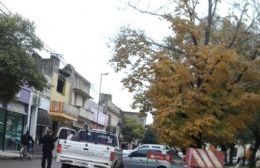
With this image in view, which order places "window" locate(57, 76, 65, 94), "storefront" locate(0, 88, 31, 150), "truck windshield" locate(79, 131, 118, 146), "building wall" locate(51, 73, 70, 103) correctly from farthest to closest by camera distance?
"window" locate(57, 76, 65, 94)
"building wall" locate(51, 73, 70, 103)
"storefront" locate(0, 88, 31, 150)
"truck windshield" locate(79, 131, 118, 146)

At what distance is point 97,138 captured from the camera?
84.5 ft

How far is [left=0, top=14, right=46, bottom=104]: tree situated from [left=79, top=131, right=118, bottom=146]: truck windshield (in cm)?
413

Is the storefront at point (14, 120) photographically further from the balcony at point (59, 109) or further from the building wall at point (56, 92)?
the balcony at point (59, 109)

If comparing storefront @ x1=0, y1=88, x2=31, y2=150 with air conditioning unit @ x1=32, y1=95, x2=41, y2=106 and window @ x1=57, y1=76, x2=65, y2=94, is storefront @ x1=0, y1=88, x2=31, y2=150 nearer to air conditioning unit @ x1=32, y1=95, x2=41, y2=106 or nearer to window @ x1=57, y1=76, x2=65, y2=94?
air conditioning unit @ x1=32, y1=95, x2=41, y2=106

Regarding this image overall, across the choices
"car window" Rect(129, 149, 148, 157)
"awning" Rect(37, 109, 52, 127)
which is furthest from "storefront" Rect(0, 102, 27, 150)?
"car window" Rect(129, 149, 148, 157)

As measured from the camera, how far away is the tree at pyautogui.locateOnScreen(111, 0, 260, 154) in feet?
63.9

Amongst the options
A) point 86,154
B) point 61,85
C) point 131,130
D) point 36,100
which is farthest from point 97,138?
point 131,130

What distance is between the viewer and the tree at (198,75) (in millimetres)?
19484

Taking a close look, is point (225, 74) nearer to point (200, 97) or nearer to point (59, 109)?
point (200, 97)

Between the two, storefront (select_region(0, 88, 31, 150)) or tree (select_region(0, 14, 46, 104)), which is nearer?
tree (select_region(0, 14, 46, 104))

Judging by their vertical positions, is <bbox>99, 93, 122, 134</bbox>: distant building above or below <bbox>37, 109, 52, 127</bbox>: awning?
above

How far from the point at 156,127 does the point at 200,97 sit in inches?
73.6

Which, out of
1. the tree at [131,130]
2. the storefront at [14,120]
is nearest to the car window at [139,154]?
the storefront at [14,120]

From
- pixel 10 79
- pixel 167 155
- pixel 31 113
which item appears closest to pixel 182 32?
pixel 167 155
